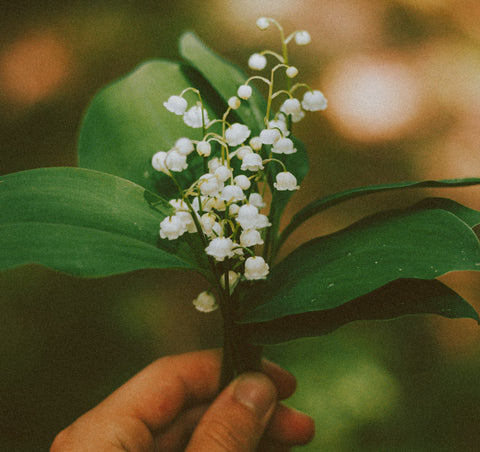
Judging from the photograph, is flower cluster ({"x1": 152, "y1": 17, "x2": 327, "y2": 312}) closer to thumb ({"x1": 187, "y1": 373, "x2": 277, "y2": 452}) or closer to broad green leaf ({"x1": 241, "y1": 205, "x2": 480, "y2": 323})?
broad green leaf ({"x1": 241, "y1": 205, "x2": 480, "y2": 323})

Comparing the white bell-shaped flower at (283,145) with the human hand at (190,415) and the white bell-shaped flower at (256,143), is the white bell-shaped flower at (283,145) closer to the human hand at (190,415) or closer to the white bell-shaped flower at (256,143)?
the white bell-shaped flower at (256,143)

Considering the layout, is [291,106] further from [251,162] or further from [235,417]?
[235,417]

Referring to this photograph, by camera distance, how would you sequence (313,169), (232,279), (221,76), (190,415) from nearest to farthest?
(232,279)
(221,76)
(190,415)
(313,169)

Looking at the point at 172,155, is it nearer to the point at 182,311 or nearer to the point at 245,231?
the point at 245,231

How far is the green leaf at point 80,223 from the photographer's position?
0.54m

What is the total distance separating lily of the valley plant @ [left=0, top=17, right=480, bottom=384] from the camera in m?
0.57

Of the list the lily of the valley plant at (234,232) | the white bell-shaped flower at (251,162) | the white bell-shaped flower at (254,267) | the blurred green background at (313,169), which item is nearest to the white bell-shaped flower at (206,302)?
the lily of the valley plant at (234,232)

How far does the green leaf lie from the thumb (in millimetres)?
280

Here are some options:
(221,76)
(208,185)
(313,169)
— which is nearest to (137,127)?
(221,76)

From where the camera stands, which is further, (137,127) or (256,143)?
(137,127)

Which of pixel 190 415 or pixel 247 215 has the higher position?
pixel 247 215

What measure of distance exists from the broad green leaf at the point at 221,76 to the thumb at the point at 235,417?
17.3 inches

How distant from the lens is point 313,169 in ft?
6.15

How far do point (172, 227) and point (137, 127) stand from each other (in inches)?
11.2
